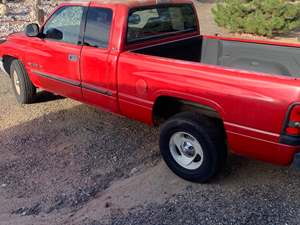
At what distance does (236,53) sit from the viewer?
506cm

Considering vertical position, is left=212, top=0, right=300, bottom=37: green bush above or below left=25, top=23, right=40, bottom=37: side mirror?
below

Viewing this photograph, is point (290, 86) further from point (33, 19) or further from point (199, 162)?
point (33, 19)

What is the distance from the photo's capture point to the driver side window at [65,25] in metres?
4.94

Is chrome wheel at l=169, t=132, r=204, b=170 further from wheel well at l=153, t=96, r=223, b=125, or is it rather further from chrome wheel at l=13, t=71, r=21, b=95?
chrome wheel at l=13, t=71, r=21, b=95

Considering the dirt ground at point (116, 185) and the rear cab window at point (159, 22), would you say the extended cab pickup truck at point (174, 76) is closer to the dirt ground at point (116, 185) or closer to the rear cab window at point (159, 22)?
the rear cab window at point (159, 22)

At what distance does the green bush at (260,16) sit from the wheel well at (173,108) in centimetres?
824

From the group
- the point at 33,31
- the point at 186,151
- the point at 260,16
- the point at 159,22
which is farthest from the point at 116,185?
the point at 260,16

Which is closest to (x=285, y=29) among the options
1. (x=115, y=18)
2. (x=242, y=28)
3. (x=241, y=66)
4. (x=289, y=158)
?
(x=242, y=28)

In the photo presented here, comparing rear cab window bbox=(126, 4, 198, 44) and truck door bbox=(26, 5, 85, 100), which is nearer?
rear cab window bbox=(126, 4, 198, 44)

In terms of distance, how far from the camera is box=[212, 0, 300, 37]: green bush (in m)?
11.4

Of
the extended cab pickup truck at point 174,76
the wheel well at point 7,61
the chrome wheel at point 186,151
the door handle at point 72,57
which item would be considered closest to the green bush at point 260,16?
the extended cab pickup truck at point 174,76

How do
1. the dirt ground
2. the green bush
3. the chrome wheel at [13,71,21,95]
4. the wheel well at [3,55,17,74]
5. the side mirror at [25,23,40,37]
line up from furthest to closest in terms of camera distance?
the green bush, the wheel well at [3,55,17,74], the chrome wheel at [13,71,21,95], the side mirror at [25,23,40,37], the dirt ground

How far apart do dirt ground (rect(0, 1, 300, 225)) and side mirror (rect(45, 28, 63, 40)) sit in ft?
4.01

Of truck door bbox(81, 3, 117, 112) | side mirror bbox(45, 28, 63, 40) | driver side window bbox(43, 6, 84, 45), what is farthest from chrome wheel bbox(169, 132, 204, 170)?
side mirror bbox(45, 28, 63, 40)
